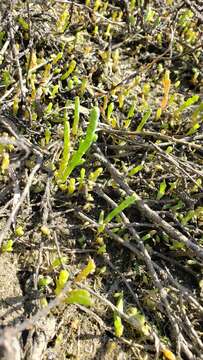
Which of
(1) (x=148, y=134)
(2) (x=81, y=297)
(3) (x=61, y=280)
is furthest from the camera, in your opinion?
(1) (x=148, y=134)

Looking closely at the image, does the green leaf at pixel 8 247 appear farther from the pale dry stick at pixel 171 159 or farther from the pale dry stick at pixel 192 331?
the pale dry stick at pixel 171 159

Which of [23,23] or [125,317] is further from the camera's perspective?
[23,23]

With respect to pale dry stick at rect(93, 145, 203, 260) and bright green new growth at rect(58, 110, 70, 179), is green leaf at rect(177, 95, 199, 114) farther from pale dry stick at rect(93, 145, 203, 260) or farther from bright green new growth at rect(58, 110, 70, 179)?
bright green new growth at rect(58, 110, 70, 179)

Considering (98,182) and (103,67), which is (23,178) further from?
(103,67)

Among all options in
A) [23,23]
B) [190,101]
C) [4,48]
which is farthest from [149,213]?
[23,23]

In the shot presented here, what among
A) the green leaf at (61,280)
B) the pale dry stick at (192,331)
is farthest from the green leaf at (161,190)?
the green leaf at (61,280)

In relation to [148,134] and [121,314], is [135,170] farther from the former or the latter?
[121,314]

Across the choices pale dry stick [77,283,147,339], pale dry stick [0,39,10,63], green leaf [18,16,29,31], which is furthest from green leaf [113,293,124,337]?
green leaf [18,16,29,31]

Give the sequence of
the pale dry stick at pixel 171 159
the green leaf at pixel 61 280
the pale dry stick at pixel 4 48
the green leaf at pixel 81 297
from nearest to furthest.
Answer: the green leaf at pixel 81 297
the green leaf at pixel 61 280
the pale dry stick at pixel 171 159
the pale dry stick at pixel 4 48
